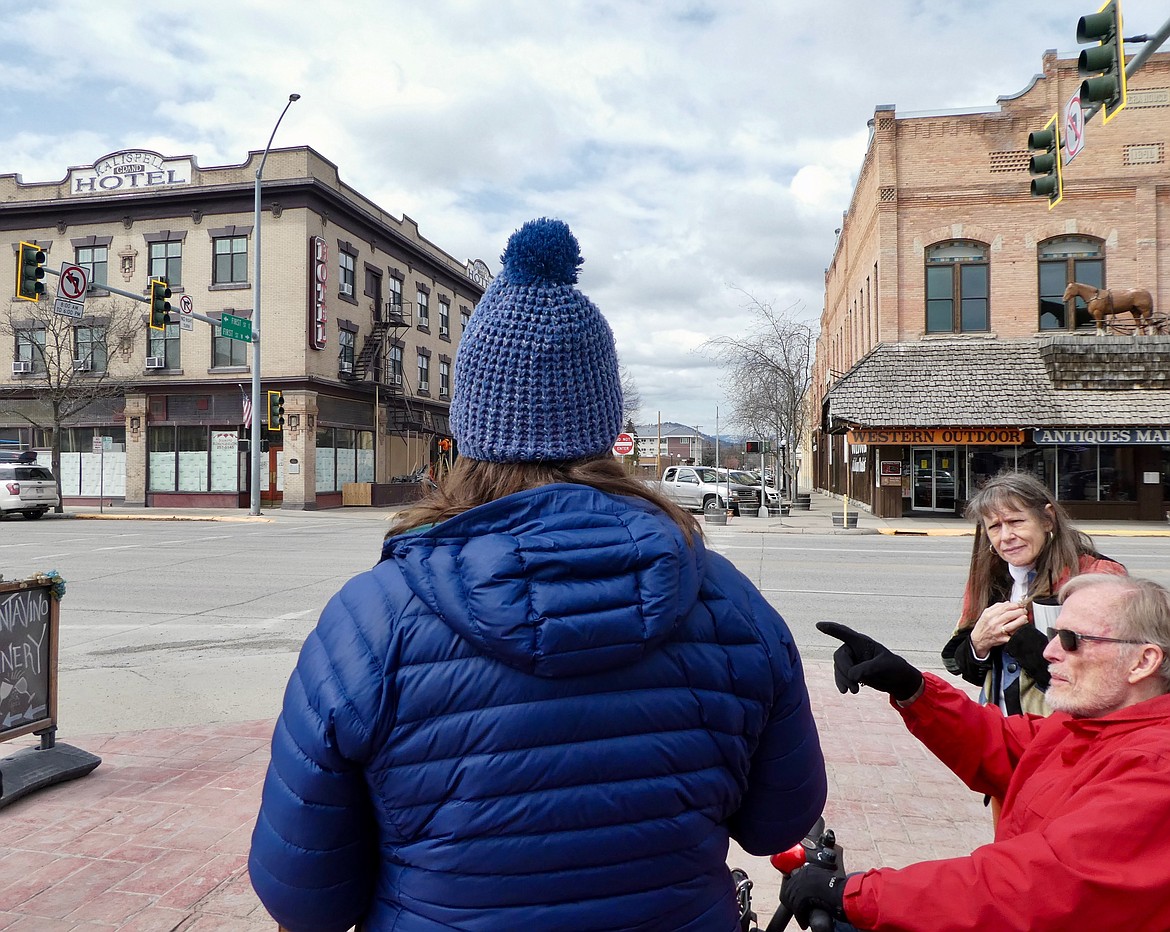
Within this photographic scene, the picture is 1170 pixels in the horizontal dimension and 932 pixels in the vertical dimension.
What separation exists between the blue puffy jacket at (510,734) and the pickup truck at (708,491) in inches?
Answer: 1050

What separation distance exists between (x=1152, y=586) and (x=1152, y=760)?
0.47 metres

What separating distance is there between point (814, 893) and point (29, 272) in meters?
18.3

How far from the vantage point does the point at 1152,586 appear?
1.91m

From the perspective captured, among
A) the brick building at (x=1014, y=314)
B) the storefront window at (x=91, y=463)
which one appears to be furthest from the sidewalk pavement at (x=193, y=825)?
the storefront window at (x=91, y=463)

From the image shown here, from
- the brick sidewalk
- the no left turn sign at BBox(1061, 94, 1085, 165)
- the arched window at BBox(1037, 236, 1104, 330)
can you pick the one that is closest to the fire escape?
the arched window at BBox(1037, 236, 1104, 330)

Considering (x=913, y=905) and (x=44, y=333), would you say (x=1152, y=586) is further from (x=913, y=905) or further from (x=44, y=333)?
(x=44, y=333)

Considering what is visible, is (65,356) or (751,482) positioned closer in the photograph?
(751,482)

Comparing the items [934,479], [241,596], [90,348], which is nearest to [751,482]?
[934,479]

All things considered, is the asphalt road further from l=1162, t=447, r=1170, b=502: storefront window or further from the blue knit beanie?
l=1162, t=447, r=1170, b=502: storefront window

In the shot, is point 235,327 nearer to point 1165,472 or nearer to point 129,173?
point 129,173

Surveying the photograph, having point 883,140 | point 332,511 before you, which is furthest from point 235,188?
point 883,140

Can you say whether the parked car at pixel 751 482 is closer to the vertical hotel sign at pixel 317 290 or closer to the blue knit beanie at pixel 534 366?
the vertical hotel sign at pixel 317 290

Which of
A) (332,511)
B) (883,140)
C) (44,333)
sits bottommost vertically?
(332,511)

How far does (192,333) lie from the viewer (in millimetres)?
30281
